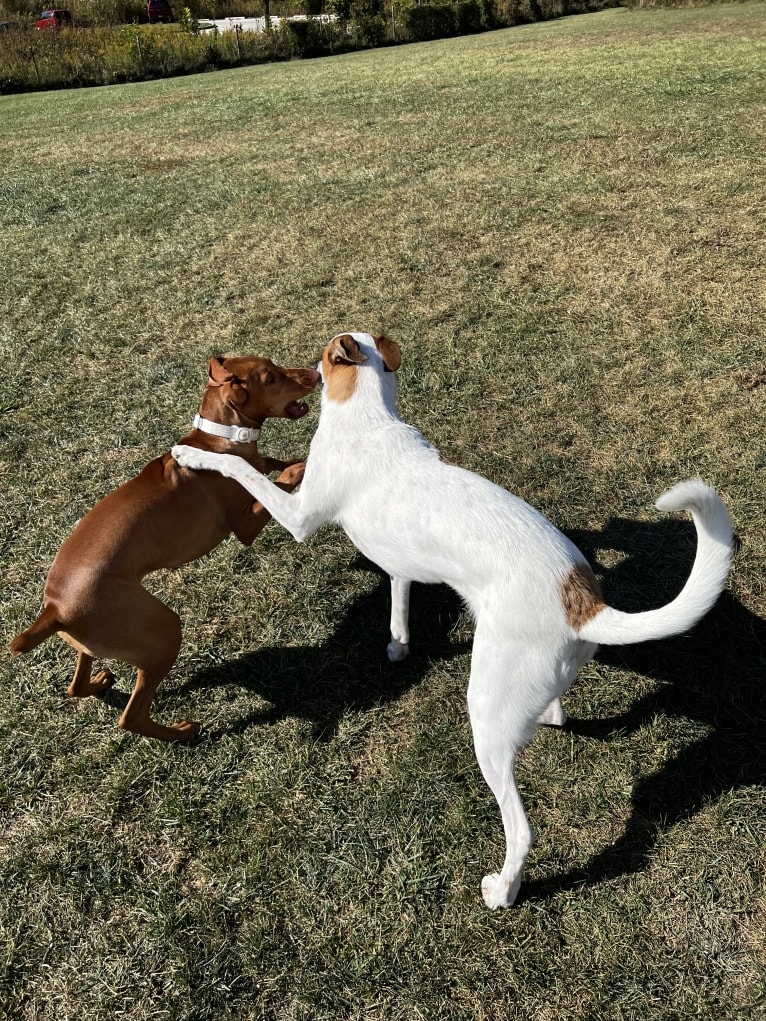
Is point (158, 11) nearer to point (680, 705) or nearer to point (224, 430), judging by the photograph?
point (224, 430)

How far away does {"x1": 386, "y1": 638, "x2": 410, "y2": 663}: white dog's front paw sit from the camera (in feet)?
10.3

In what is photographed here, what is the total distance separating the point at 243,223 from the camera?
771 cm

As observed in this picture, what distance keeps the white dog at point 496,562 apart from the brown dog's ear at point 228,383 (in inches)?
23.0

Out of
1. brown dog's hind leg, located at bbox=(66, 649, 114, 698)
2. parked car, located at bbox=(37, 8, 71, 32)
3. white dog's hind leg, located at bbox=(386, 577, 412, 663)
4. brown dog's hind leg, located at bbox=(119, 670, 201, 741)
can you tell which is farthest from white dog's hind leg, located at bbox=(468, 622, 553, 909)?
parked car, located at bbox=(37, 8, 71, 32)

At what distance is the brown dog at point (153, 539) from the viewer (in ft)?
8.30

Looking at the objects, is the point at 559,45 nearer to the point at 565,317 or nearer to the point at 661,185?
the point at 661,185

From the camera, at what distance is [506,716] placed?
212 cm

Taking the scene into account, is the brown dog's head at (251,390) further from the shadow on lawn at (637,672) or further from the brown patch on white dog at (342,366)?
the shadow on lawn at (637,672)

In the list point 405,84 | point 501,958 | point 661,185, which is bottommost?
point 501,958

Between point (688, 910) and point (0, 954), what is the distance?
219 cm

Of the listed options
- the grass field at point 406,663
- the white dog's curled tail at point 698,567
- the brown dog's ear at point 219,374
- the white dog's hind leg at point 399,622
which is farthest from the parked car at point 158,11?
the white dog's curled tail at point 698,567

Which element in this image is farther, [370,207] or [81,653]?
[370,207]

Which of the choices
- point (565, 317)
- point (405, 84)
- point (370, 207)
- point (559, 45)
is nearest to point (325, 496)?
point (565, 317)

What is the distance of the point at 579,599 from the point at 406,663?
1.22m
